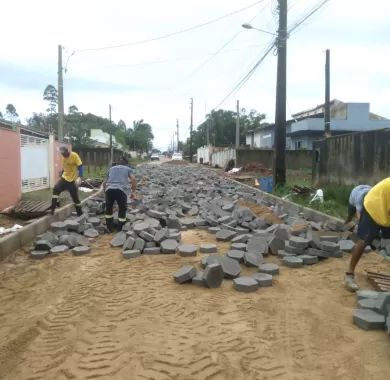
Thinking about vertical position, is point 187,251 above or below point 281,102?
below

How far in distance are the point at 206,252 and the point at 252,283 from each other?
6.14ft

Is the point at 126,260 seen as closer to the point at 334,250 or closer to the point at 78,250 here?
the point at 78,250

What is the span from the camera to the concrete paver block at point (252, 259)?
6188mm

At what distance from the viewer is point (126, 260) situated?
22.1 feet

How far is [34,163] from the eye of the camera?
1502 centimetres

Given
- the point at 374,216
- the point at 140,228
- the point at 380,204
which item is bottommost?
the point at 140,228

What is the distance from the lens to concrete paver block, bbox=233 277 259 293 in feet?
16.9

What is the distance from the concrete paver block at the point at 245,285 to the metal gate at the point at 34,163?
996 cm

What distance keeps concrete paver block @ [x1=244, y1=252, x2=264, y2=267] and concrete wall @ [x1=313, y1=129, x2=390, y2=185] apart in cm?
573

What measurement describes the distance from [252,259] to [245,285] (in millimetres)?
1134

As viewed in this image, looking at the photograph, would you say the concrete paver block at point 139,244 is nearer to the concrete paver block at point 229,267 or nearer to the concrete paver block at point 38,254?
the concrete paver block at point 38,254

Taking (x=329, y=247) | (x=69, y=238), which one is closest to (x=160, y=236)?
(x=69, y=238)

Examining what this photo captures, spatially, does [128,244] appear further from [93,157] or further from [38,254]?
[93,157]

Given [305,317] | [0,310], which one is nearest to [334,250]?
[305,317]
